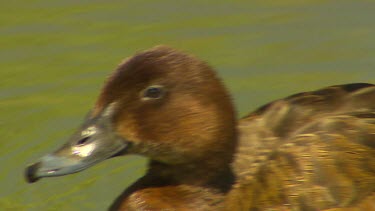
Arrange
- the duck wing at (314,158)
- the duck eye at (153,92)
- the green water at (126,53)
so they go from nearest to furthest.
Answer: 1. the duck wing at (314,158)
2. the duck eye at (153,92)
3. the green water at (126,53)

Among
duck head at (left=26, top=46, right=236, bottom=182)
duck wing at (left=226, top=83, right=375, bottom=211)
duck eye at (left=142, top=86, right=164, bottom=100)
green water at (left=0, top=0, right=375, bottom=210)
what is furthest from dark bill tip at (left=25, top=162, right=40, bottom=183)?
green water at (left=0, top=0, right=375, bottom=210)

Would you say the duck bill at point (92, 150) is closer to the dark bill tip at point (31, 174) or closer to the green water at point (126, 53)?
the dark bill tip at point (31, 174)

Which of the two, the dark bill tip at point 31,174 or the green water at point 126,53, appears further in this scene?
the green water at point 126,53

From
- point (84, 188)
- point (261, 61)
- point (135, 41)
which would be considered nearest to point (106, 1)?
point (135, 41)

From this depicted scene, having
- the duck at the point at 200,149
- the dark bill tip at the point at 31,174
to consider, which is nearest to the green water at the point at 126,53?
the duck at the point at 200,149

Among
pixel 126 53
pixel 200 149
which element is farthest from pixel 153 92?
pixel 126 53

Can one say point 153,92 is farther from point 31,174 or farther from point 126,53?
point 126,53

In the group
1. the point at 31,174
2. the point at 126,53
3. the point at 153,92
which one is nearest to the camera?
the point at 31,174

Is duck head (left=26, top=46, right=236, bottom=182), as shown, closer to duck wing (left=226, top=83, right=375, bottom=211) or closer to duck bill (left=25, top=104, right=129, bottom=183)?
duck bill (left=25, top=104, right=129, bottom=183)
